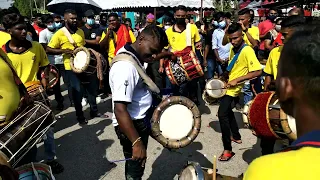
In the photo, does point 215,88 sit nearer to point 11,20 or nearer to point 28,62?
point 28,62

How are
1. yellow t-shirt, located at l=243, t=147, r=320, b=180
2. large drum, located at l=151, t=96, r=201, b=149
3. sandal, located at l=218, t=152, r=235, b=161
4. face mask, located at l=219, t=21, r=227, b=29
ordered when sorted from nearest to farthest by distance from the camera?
1. yellow t-shirt, located at l=243, t=147, r=320, b=180
2. large drum, located at l=151, t=96, r=201, b=149
3. sandal, located at l=218, t=152, r=235, b=161
4. face mask, located at l=219, t=21, r=227, b=29

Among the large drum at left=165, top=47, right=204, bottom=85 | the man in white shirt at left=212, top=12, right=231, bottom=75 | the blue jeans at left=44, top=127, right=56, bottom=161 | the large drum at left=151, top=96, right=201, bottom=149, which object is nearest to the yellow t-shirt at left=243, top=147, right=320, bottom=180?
the large drum at left=151, top=96, right=201, bottom=149

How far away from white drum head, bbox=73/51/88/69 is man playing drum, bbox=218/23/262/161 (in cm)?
249

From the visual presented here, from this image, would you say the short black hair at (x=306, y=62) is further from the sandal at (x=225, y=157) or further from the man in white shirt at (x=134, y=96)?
the sandal at (x=225, y=157)

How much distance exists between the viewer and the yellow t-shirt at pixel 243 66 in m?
4.00

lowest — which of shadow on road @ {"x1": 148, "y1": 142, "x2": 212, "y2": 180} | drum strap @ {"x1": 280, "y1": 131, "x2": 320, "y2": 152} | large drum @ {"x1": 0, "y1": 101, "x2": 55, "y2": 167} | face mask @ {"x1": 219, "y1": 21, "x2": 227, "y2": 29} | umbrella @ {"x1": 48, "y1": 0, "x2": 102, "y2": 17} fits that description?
shadow on road @ {"x1": 148, "y1": 142, "x2": 212, "y2": 180}

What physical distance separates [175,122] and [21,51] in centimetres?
198

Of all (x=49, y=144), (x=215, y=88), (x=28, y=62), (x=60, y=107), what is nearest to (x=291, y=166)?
(x=28, y=62)

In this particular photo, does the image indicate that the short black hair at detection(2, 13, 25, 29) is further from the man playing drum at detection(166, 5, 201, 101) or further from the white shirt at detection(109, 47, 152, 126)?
the man playing drum at detection(166, 5, 201, 101)

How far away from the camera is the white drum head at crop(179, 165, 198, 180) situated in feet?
6.98

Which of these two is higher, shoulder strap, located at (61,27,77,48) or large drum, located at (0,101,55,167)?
shoulder strap, located at (61,27,77,48)

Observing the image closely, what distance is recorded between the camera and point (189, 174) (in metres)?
2.19

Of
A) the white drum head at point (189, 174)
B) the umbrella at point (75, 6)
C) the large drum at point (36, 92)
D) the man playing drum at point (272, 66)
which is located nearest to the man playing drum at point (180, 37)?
the man playing drum at point (272, 66)

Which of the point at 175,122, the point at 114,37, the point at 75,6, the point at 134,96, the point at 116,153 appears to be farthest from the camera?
the point at 75,6
